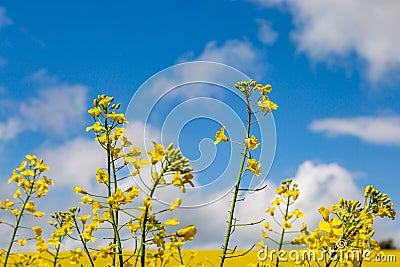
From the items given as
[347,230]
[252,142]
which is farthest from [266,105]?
[347,230]

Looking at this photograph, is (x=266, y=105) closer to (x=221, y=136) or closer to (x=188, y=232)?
(x=221, y=136)

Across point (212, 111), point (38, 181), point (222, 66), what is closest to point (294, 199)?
point (212, 111)

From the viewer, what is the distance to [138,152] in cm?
322

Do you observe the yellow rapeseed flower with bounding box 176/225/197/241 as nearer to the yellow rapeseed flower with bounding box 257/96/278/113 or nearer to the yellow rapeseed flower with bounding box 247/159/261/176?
the yellow rapeseed flower with bounding box 247/159/261/176

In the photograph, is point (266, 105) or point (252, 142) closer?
point (252, 142)

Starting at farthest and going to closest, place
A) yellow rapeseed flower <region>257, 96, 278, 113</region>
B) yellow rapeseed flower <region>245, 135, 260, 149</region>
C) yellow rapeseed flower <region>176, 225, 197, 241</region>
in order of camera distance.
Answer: yellow rapeseed flower <region>257, 96, 278, 113</region> → yellow rapeseed flower <region>245, 135, 260, 149</region> → yellow rapeseed flower <region>176, 225, 197, 241</region>

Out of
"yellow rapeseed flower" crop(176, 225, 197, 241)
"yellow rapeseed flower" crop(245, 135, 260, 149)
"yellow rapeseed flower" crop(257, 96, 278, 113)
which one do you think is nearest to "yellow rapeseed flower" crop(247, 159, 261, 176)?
"yellow rapeseed flower" crop(245, 135, 260, 149)

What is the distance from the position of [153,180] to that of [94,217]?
1201 millimetres

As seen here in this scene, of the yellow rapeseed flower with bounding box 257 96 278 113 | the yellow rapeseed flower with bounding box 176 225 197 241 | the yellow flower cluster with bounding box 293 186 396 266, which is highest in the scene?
the yellow rapeseed flower with bounding box 257 96 278 113

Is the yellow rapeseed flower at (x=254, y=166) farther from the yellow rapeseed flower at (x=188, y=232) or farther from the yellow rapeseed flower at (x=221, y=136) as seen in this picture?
the yellow rapeseed flower at (x=188, y=232)

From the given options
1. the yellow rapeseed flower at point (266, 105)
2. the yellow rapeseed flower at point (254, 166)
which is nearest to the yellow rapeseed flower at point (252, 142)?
the yellow rapeseed flower at point (254, 166)

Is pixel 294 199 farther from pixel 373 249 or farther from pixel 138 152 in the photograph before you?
pixel 138 152

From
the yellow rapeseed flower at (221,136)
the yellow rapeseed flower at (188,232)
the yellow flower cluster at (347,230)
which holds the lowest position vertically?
the yellow rapeseed flower at (188,232)

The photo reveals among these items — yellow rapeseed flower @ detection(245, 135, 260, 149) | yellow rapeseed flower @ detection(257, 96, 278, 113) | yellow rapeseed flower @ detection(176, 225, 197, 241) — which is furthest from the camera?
yellow rapeseed flower @ detection(257, 96, 278, 113)
